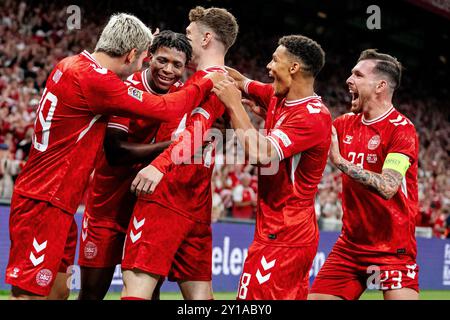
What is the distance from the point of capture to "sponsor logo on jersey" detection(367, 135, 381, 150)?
488 cm

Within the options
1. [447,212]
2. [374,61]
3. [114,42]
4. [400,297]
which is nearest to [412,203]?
[400,297]

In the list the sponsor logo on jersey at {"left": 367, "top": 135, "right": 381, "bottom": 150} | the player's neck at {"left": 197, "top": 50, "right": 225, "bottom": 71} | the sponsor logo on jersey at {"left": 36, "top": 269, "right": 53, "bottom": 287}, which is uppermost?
the player's neck at {"left": 197, "top": 50, "right": 225, "bottom": 71}

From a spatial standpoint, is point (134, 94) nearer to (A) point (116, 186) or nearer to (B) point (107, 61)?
(B) point (107, 61)

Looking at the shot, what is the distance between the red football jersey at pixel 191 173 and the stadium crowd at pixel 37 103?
2.01 metres

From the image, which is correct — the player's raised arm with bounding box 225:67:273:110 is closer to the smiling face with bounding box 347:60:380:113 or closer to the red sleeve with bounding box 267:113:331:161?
the smiling face with bounding box 347:60:380:113

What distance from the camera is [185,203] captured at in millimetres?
4359

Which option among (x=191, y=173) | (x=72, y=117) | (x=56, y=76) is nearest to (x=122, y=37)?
(x=56, y=76)

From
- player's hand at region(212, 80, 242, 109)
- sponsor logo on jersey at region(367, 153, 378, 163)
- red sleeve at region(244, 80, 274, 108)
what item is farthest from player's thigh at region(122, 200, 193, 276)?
sponsor logo on jersey at region(367, 153, 378, 163)

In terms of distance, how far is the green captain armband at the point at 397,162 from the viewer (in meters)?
4.55

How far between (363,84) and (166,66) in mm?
1622

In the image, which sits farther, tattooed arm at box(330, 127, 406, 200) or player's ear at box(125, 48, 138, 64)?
tattooed arm at box(330, 127, 406, 200)

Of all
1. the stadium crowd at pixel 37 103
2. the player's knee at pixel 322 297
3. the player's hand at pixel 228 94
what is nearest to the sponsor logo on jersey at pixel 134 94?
the player's hand at pixel 228 94

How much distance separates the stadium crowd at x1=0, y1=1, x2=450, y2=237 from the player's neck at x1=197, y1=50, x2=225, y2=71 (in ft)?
6.24

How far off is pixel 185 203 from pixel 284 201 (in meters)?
0.70
